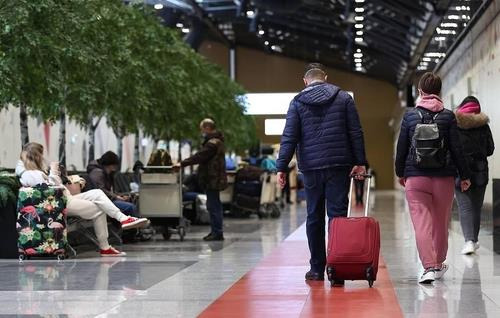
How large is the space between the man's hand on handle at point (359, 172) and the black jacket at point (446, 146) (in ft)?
1.18

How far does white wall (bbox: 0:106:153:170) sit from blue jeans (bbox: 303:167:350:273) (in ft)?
21.8

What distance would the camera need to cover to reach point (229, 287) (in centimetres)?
717

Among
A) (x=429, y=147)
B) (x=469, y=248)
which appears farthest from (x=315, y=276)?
(x=469, y=248)

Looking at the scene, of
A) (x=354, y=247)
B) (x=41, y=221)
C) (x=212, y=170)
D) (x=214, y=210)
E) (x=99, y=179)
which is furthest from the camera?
(x=214, y=210)

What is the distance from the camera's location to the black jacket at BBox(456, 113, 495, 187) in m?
9.53

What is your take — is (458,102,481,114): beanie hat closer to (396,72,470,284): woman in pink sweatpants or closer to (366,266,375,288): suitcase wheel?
(396,72,470,284): woman in pink sweatpants

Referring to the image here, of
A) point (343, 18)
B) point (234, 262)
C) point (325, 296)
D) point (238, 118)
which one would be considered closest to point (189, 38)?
point (343, 18)

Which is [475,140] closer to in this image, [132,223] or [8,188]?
[132,223]

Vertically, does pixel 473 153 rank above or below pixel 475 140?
below

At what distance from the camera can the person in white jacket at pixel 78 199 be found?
9.61 m

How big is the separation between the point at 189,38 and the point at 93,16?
22204 mm

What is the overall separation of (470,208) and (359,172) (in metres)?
3.28

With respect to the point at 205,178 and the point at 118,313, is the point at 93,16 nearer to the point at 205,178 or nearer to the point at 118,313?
the point at 205,178

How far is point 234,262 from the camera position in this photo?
925 cm
